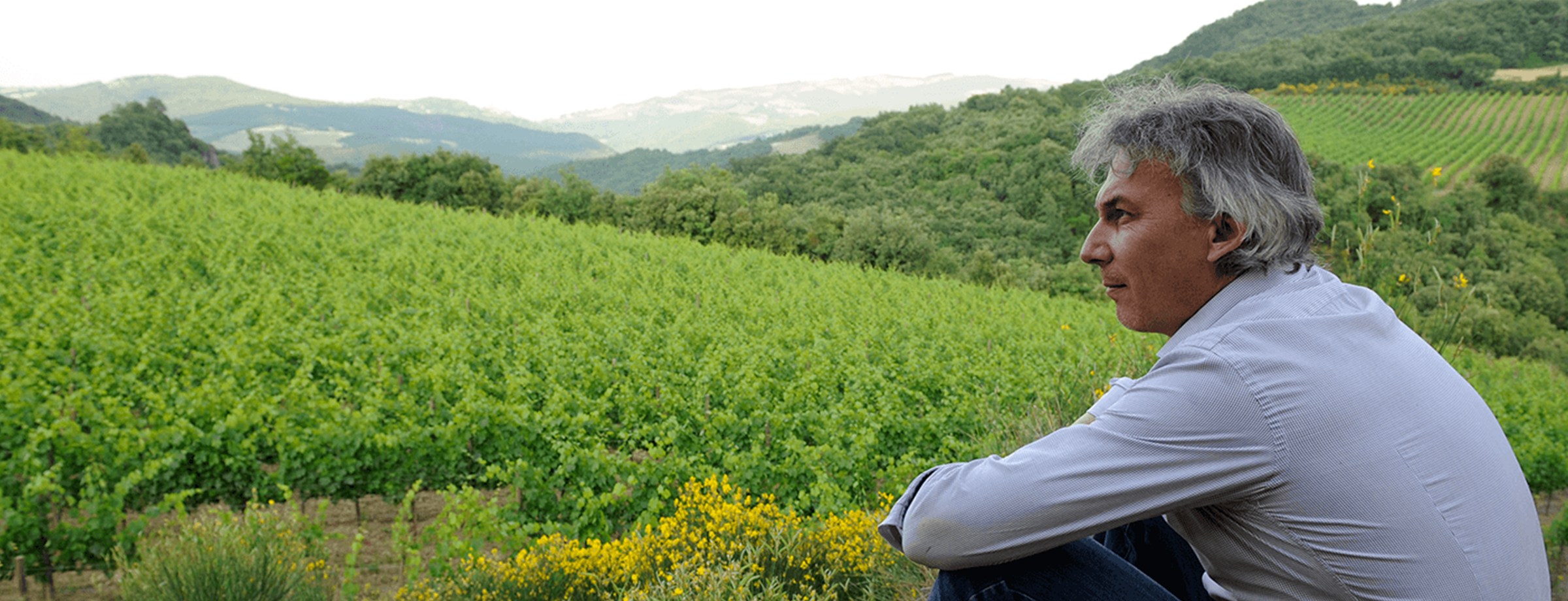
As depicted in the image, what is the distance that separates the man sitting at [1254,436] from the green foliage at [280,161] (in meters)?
38.6

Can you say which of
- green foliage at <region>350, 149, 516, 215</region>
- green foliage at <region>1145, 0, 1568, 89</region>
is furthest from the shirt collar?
green foliage at <region>1145, 0, 1568, 89</region>

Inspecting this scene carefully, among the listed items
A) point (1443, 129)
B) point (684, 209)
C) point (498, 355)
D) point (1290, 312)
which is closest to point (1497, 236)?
point (1443, 129)

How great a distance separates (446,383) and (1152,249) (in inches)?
216

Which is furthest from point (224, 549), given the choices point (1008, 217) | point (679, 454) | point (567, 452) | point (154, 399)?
point (1008, 217)

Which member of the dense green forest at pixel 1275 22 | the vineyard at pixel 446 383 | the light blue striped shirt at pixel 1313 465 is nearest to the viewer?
the light blue striped shirt at pixel 1313 465

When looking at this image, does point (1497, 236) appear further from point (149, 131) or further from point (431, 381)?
point (149, 131)

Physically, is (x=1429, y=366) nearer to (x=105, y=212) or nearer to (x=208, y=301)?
(x=208, y=301)

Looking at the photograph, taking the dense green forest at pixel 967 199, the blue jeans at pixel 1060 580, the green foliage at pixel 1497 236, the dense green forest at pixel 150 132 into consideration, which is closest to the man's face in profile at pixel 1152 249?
the blue jeans at pixel 1060 580

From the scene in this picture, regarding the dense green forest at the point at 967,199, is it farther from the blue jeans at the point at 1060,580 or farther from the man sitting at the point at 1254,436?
the blue jeans at the point at 1060,580

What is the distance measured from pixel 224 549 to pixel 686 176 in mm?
35713

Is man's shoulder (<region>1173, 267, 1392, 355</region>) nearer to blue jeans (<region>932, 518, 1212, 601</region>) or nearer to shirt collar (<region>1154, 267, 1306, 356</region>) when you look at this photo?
shirt collar (<region>1154, 267, 1306, 356</region>)

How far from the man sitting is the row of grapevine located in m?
2.93

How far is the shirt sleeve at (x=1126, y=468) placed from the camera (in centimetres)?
121

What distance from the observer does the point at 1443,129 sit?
2197 inches
